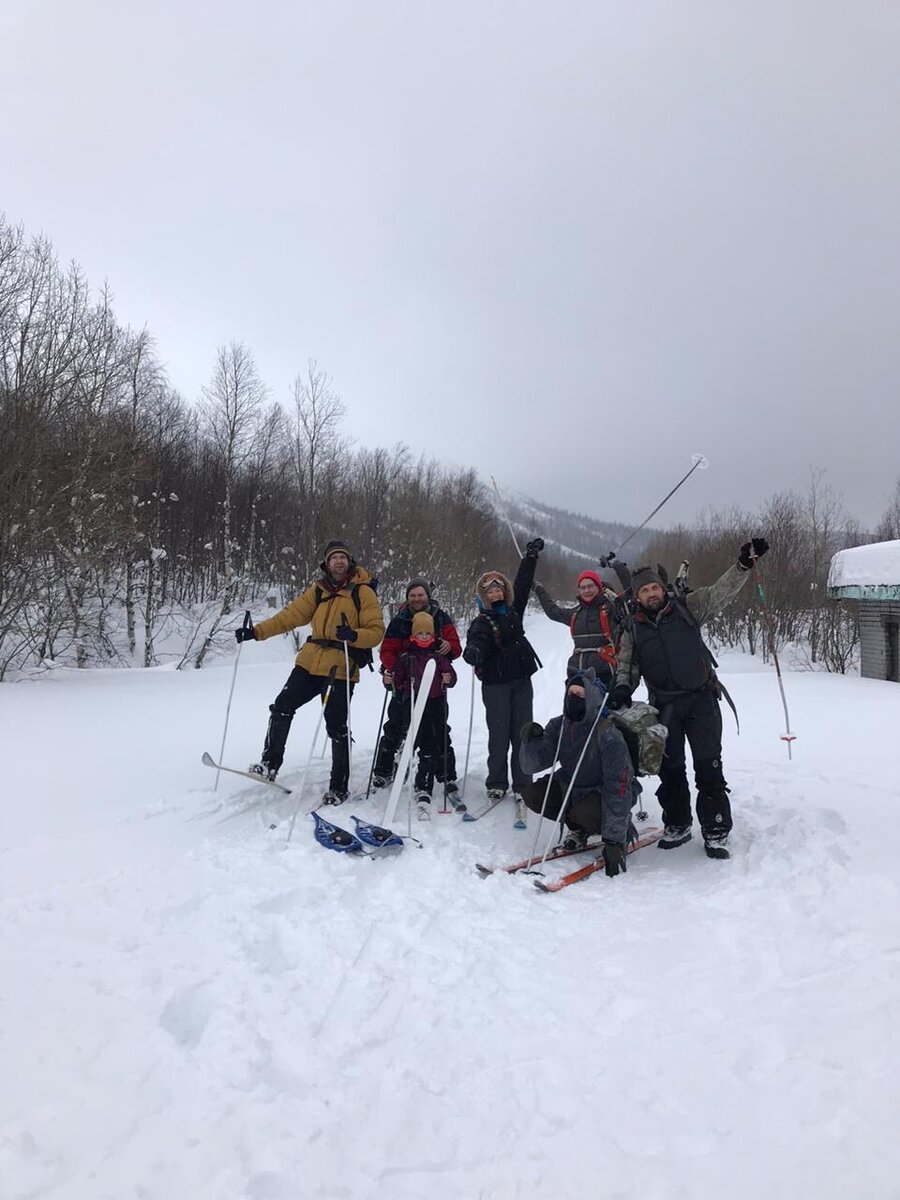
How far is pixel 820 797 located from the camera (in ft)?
17.8

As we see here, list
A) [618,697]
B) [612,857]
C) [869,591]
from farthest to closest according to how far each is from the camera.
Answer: [869,591]
[618,697]
[612,857]

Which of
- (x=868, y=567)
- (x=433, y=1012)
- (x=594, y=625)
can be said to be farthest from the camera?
→ (x=868, y=567)

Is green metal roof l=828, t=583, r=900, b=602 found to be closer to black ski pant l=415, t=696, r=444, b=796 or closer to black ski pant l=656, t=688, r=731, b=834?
black ski pant l=656, t=688, r=731, b=834

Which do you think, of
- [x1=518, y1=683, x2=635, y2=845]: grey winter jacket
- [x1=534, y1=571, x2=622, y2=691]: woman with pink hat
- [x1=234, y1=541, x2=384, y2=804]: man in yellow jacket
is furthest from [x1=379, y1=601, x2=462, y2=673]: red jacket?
[x1=518, y1=683, x2=635, y2=845]: grey winter jacket

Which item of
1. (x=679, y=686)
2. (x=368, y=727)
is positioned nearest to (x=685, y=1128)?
→ (x=679, y=686)

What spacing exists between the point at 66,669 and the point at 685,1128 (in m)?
12.4

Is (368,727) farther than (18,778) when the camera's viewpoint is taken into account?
Yes

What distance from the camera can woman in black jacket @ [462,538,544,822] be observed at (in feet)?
18.1

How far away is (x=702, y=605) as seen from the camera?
4855 mm

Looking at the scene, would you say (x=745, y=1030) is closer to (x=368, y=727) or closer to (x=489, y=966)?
(x=489, y=966)

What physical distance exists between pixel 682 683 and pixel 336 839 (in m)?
2.68

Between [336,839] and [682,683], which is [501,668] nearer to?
[682,683]

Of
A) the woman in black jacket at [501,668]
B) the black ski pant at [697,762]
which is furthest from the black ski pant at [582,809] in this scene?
the woman in black jacket at [501,668]

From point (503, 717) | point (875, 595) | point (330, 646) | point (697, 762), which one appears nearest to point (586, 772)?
point (697, 762)
